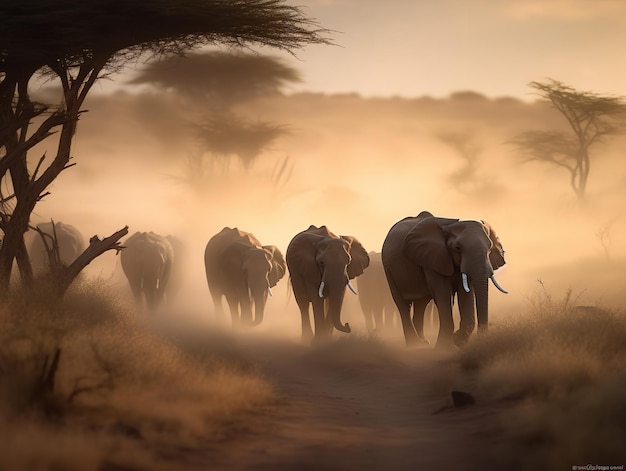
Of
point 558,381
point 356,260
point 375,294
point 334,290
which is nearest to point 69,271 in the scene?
point 334,290

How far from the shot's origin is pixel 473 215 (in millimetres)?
55062

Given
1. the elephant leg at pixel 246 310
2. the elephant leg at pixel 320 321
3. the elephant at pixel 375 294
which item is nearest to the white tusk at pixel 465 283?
the elephant leg at pixel 320 321

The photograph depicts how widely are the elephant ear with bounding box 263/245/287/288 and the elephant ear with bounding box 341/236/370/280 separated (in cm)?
382

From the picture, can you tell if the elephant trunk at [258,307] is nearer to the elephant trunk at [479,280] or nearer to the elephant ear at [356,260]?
the elephant ear at [356,260]

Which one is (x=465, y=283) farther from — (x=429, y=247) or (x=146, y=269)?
(x=146, y=269)

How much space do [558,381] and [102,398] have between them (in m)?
4.96

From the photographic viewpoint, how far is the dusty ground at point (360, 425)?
873 centimetres

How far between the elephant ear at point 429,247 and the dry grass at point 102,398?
672 cm

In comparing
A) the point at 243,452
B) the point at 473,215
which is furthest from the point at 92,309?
the point at 473,215

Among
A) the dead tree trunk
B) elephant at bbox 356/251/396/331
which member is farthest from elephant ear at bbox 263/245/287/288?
the dead tree trunk

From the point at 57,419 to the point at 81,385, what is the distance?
0.72 meters

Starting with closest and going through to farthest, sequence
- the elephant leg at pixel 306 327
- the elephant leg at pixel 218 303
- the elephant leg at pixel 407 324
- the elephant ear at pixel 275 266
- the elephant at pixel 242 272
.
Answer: the elephant leg at pixel 407 324 → the elephant leg at pixel 306 327 → the elephant at pixel 242 272 → the elephant ear at pixel 275 266 → the elephant leg at pixel 218 303

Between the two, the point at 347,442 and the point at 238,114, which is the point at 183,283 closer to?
the point at 238,114

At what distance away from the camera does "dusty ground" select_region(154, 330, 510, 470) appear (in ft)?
28.6
